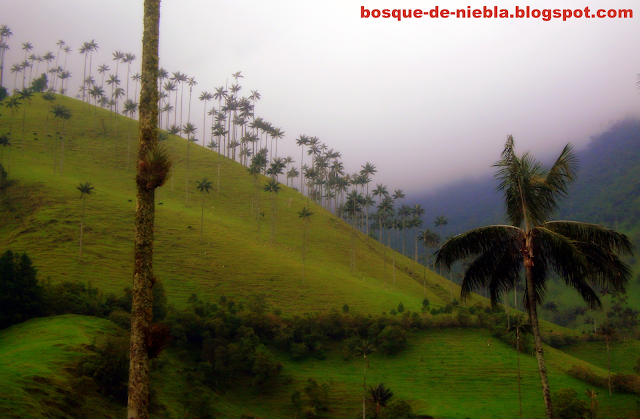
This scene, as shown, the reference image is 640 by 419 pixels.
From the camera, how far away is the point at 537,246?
13.5m

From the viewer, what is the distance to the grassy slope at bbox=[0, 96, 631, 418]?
190 feet

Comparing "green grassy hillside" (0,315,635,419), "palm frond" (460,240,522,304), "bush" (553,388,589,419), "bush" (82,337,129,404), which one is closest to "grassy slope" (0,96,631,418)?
"green grassy hillside" (0,315,635,419)

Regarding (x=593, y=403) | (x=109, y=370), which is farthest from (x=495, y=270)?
(x=593, y=403)

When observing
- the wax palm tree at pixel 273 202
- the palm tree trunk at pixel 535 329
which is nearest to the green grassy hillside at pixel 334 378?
the palm tree trunk at pixel 535 329

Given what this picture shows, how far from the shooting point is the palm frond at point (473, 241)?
1380cm

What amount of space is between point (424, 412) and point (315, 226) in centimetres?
7831

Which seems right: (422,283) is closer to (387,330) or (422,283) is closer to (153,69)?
(387,330)

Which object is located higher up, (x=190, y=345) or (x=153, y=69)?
(x=153, y=69)

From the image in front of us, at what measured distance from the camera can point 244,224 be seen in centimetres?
11256

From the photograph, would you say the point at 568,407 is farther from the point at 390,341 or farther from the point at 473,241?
the point at 473,241

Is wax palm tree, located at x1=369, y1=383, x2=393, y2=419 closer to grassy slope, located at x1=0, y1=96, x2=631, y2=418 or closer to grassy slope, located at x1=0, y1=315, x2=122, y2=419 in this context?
grassy slope, located at x1=0, y1=96, x2=631, y2=418

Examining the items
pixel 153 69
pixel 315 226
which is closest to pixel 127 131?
pixel 315 226

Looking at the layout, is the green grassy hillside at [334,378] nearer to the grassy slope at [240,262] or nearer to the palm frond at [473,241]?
the grassy slope at [240,262]

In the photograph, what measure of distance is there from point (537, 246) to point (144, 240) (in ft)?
37.2
